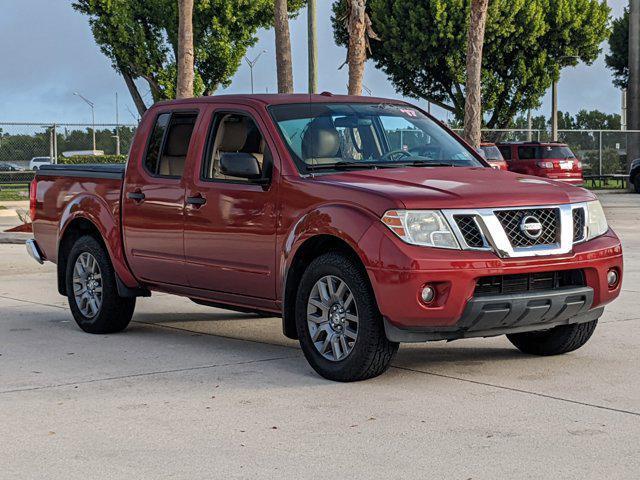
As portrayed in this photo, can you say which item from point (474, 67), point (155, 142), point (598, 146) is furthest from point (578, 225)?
point (598, 146)

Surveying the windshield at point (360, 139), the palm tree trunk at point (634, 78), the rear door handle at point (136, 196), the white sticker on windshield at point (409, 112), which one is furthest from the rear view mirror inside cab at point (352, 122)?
the palm tree trunk at point (634, 78)

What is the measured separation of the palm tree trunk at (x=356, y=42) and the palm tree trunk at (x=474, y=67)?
2586 mm

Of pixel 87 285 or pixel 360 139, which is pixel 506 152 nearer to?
pixel 87 285

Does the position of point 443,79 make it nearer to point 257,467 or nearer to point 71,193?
point 71,193

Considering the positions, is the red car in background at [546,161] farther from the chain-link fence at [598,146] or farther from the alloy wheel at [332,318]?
the alloy wheel at [332,318]

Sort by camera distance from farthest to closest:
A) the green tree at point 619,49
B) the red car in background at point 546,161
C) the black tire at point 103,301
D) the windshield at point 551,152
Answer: the green tree at point 619,49 → the windshield at point 551,152 → the red car in background at point 546,161 → the black tire at point 103,301

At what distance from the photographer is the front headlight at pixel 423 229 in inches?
284

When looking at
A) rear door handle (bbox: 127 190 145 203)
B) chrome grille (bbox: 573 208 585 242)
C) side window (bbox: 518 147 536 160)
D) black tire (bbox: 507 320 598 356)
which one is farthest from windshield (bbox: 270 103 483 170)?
side window (bbox: 518 147 536 160)

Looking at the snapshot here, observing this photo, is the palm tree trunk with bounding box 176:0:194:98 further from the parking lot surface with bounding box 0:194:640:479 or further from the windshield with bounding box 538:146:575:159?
the parking lot surface with bounding box 0:194:640:479

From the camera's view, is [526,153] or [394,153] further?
[526,153]

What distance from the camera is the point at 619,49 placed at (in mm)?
67812

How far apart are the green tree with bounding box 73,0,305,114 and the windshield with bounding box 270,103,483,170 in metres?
43.7

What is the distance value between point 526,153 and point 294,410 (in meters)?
32.5

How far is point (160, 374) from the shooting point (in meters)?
8.09
